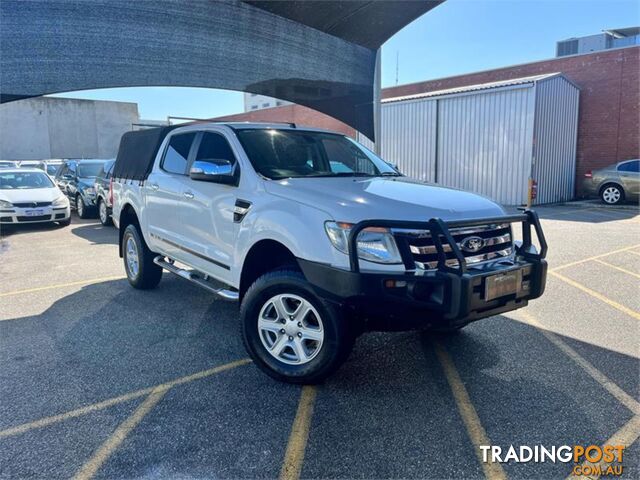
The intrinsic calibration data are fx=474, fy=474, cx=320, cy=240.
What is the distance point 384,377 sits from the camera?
11.9 feet

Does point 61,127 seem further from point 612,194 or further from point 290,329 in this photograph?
point 290,329

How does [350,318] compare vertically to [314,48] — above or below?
below

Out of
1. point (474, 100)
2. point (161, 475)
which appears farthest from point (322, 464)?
point (474, 100)

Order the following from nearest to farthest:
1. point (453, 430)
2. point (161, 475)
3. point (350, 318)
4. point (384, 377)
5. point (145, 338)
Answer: point (161, 475)
point (453, 430)
point (350, 318)
point (384, 377)
point (145, 338)

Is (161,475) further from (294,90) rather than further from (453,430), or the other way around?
(294,90)

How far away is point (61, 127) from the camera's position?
3566cm

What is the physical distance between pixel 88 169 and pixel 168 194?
1007cm

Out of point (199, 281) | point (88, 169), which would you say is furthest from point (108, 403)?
point (88, 169)

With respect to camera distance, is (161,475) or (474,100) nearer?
(161,475)

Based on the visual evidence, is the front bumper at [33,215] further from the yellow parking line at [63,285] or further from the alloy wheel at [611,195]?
the alloy wheel at [611,195]

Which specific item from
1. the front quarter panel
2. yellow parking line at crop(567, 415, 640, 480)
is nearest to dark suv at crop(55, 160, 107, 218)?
the front quarter panel

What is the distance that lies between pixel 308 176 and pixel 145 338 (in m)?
2.15

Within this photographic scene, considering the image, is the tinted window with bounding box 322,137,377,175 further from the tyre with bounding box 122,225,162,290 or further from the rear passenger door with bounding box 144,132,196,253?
the tyre with bounding box 122,225,162,290

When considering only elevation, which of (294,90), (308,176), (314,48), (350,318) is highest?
(314,48)
